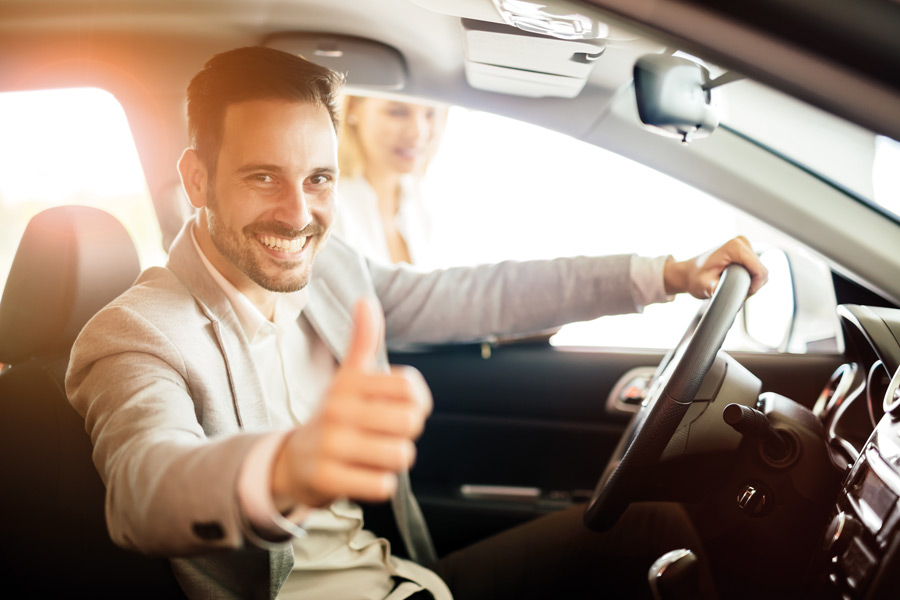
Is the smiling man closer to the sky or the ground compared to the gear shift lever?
closer to the sky

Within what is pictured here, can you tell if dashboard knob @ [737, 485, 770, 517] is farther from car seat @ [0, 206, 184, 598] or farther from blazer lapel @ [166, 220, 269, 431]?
car seat @ [0, 206, 184, 598]

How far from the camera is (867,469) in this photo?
990mm

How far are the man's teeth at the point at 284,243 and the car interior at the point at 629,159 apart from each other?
253 mm

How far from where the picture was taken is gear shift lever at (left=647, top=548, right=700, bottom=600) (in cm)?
119

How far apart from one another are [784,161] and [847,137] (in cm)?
45

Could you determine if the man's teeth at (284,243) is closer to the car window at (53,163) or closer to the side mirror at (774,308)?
the car window at (53,163)

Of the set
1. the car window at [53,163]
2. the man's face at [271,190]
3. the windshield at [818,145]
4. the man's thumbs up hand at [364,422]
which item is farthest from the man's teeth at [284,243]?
the windshield at [818,145]

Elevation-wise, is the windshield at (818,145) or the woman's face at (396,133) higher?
the windshield at (818,145)

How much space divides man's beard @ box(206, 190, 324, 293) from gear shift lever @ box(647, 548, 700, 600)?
78 cm

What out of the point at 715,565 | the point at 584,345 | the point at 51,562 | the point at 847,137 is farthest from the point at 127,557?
the point at 584,345

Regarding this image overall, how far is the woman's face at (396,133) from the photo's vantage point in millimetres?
1866

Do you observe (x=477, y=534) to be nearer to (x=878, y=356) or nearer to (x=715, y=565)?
(x=715, y=565)

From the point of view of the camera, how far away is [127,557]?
1.03 meters

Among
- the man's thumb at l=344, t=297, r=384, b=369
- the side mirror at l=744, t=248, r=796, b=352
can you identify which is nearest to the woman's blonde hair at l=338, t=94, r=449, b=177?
the side mirror at l=744, t=248, r=796, b=352
